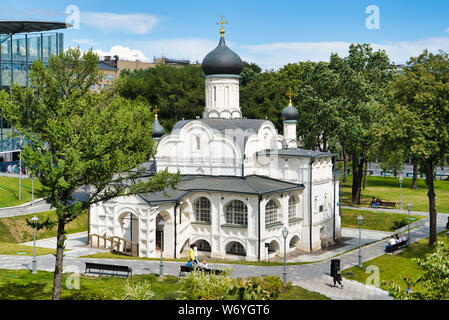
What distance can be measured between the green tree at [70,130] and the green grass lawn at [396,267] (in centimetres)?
1617

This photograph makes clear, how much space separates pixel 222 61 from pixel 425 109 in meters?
17.0

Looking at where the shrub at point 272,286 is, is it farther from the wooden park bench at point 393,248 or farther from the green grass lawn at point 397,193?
the green grass lawn at point 397,193

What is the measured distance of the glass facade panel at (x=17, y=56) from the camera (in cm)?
6056

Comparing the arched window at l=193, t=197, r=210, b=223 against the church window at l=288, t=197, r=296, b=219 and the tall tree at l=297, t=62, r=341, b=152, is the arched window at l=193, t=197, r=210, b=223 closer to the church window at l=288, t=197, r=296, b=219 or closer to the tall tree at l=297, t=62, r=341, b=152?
the church window at l=288, t=197, r=296, b=219

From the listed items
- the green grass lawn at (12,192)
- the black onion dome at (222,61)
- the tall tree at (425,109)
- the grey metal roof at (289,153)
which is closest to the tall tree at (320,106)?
the grey metal roof at (289,153)

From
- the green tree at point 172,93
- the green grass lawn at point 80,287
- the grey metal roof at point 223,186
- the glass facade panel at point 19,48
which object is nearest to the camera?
the green grass lawn at point 80,287

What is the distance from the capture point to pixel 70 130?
2058 cm

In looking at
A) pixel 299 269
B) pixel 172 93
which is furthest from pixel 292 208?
pixel 172 93

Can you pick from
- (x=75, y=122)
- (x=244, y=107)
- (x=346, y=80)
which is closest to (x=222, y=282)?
(x=75, y=122)

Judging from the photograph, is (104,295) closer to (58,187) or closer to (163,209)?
(58,187)

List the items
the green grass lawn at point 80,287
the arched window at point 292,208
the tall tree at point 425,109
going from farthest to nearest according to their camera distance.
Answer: the arched window at point 292,208
the tall tree at point 425,109
the green grass lawn at point 80,287

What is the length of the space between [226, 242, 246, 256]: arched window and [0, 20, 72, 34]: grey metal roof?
33638 millimetres

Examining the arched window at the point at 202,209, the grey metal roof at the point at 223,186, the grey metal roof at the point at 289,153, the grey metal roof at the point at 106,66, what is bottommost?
the arched window at the point at 202,209

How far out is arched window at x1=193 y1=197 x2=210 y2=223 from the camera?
133ft
